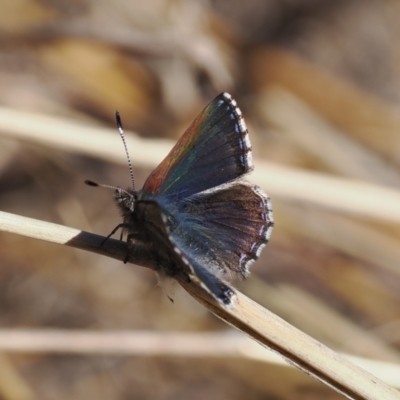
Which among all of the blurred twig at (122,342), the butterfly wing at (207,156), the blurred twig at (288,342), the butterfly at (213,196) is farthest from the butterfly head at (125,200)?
the blurred twig at (122,342)

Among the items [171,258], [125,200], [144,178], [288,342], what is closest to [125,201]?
[125,200]

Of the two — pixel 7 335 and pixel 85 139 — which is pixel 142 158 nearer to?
pixel 85 139

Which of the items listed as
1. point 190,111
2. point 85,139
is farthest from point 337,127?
point 85,139

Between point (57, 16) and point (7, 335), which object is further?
point (57, 16)

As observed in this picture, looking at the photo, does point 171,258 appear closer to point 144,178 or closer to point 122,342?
point 122,342

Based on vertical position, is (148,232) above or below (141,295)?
above

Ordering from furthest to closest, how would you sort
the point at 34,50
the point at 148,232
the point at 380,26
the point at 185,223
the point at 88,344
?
the point at 380,26
the point at 34,50
the point at 88,344
the point at 185,223
the point at 148,232

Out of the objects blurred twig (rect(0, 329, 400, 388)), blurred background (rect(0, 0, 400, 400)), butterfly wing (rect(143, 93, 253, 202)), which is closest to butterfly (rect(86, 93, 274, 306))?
butterfly wing (rect(143, 93, 253, 202))
